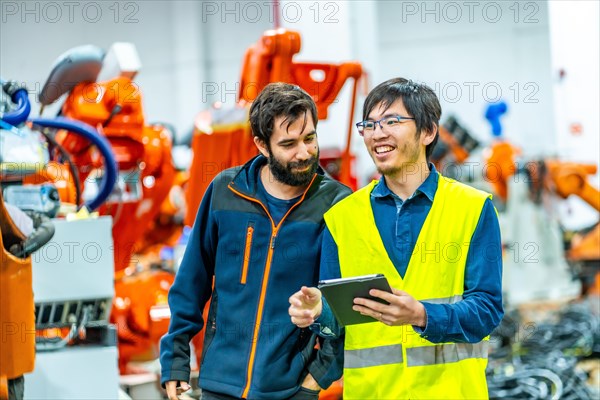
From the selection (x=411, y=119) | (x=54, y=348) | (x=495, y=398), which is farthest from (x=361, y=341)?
(x=495, y=398)

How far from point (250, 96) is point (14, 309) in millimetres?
1714

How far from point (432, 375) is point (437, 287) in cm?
23

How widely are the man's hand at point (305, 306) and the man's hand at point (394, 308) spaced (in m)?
0.17

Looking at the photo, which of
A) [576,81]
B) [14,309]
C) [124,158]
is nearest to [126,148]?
[124,158]

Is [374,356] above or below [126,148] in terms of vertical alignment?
below

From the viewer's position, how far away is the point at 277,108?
8.78 ft

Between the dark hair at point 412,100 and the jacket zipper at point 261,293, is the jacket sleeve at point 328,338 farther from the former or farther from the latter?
the dark hair at point 412,100

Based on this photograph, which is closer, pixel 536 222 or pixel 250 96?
pixel 250 96

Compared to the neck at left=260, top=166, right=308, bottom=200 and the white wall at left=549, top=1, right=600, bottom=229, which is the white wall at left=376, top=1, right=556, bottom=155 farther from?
the neck at left=260, top=166, right=308, bottom=200

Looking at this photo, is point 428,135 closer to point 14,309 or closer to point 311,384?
point 311,384

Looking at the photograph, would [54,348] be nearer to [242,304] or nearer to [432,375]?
[242,304]

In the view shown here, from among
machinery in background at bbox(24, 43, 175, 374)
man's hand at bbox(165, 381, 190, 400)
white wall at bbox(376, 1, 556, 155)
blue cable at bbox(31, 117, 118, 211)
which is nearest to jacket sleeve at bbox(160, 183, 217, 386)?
man's hand at bbox(165, 381, 190, 400)

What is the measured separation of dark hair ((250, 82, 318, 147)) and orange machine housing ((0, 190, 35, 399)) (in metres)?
1.13

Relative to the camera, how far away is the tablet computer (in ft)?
6.89
